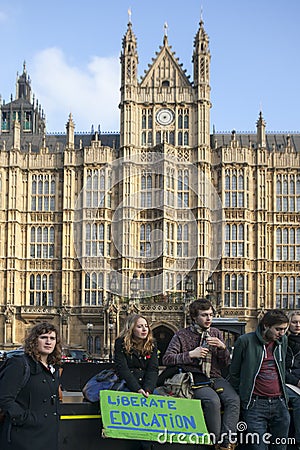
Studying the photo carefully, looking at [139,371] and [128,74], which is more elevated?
[128,74]

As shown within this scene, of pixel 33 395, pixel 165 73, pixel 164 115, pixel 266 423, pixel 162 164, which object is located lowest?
pixel 266 423

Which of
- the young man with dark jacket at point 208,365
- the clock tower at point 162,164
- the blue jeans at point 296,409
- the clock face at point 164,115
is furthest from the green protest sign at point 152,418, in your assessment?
the clock face at point 164,115

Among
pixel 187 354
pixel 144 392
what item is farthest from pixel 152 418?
pixel 187 354

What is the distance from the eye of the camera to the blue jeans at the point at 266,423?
880 cm

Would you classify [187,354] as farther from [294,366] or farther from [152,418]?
[294,366]

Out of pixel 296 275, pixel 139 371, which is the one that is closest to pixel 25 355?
pixel 139 371

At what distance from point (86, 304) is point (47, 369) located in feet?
156

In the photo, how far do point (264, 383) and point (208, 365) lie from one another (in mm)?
738

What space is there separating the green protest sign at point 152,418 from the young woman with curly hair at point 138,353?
237 mm

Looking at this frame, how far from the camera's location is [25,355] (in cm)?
746

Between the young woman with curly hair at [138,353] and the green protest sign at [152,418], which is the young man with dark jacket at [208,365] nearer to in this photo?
the green protest sign at [152,418]

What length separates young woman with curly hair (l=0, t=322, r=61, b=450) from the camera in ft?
23.4

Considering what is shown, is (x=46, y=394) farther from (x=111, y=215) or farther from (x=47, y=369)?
(x=111, y=215)

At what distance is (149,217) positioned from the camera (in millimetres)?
55531
